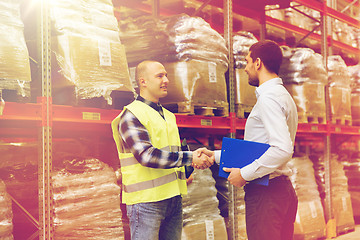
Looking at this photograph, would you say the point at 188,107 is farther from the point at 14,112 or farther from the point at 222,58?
the point at 14,112

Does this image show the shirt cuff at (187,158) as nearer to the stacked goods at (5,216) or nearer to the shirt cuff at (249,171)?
the shirt cuff at (249,171)

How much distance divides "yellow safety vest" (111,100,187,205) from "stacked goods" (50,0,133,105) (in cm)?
54

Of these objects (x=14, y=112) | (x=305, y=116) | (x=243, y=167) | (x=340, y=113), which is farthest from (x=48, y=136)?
(x=340, y=113)

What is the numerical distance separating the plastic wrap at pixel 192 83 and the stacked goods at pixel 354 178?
4.39 metres

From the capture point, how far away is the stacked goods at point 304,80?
18.7 feet

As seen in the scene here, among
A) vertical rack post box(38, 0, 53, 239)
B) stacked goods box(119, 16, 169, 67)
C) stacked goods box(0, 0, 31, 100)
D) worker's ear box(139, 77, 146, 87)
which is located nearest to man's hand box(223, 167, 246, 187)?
worker's ear box(139, 77, 146, 87)

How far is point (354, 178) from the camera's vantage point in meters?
7.64

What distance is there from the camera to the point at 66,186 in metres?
3.35

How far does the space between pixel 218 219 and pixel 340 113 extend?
3.35 metres

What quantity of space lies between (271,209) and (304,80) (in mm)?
3374

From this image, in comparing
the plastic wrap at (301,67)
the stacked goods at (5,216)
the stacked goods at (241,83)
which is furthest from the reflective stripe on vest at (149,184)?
the plastic wrap at (301,67)

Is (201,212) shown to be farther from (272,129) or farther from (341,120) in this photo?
(341,120)

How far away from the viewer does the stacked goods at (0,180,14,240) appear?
2902mm

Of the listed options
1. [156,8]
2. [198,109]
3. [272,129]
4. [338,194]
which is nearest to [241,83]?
[198,109]
